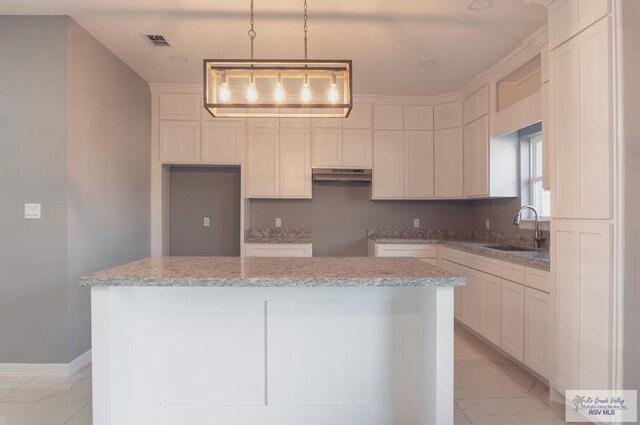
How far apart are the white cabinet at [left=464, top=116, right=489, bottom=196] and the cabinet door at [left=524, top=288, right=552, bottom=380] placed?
143 cm

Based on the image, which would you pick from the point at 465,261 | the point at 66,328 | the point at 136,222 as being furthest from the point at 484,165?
the point at 66,328

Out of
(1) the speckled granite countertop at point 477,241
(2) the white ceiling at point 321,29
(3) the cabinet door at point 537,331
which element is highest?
(2) the white ceiling at point 321,29

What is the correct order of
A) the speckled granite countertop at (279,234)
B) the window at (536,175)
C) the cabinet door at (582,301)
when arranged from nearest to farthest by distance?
the cabinet door at (582,301)
the window at (536,175)
the speckled granite countertop at (279,234)

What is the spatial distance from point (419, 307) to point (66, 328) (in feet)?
8.45

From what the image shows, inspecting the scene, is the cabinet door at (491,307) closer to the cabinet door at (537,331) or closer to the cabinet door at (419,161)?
the cabinet door at (537,331)

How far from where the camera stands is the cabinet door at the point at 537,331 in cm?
230

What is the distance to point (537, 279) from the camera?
2.38 m

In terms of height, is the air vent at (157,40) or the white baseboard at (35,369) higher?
the air vent at (157,40)

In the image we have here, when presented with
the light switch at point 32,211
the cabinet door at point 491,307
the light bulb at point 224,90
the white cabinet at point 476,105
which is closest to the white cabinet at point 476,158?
the white cabinet at point 476,105

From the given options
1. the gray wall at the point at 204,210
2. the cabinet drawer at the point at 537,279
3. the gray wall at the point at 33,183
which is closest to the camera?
the cabinet drawer at the point at 537,279

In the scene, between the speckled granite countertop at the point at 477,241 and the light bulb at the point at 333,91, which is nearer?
the light bulb at the point at 333,91

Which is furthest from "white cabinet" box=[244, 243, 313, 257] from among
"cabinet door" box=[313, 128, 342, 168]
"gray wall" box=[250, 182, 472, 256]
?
"cabinet door" box=[313, 128, 342, 168]

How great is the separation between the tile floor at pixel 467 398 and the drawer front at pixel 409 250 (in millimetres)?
1370

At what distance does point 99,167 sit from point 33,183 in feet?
1.59
